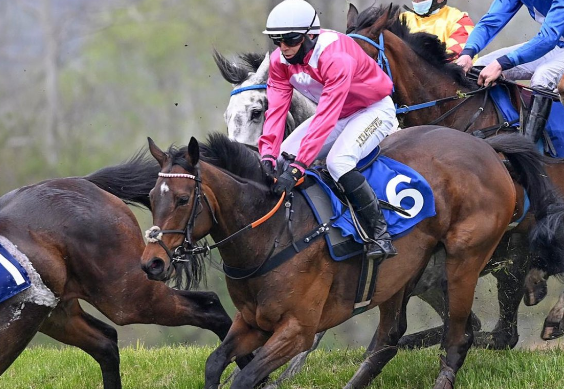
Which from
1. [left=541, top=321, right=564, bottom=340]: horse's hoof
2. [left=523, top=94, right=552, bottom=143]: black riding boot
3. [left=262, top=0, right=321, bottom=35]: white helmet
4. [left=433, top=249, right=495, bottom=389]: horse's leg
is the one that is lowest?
[left=541, top=321, right=564, bottom=340]: horse's hoof

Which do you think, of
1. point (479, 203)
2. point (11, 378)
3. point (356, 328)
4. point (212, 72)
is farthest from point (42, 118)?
point (479, 203)

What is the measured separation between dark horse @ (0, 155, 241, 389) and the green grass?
56cm

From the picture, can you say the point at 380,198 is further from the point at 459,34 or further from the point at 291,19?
the point at 459,34

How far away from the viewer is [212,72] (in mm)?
25312

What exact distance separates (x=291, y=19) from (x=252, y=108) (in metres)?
1.90

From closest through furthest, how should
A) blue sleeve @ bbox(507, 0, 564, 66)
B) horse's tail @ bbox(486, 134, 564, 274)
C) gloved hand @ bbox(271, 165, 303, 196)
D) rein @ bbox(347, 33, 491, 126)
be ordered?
gloved hand @ bbox(271, 165, 303, 196), horse's tail @ bbox(486, 134, 564, 274), blue sleeve @ bbox(507, 0, 564, 66), rein @ bbox(347, 33, 491, 126)

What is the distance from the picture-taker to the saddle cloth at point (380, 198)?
508 cm

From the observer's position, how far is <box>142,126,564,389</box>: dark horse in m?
4.57

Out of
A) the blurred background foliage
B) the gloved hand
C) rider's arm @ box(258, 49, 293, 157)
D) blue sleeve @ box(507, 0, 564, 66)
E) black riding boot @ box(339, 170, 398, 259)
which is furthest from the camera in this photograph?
the blurred background foliage

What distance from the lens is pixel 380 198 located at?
5277 millimetres

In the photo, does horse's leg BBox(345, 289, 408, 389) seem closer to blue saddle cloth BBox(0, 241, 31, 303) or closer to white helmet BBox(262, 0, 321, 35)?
white helmet BBox(262, 0, 321, 35)

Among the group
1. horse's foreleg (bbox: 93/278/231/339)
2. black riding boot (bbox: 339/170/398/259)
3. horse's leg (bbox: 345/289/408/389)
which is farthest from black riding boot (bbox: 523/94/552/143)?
horse's foreleg (bbox: 93/278/231/339)

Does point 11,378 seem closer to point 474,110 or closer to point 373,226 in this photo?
point 373,226

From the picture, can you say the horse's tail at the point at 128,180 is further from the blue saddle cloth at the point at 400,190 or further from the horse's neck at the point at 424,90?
the horse's neck at the point at 424,90
